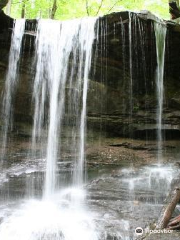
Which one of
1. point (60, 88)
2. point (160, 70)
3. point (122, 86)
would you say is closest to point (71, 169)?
point (60, 88)

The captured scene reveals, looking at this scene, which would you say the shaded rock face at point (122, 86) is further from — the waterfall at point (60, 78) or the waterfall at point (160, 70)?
the waterfall at point (60, 78)

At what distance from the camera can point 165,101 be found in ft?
35.4

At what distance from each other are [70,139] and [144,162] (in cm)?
263

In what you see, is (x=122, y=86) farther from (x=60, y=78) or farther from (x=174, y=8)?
(x=174, y=8)

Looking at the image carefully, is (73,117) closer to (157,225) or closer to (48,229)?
(48,229)

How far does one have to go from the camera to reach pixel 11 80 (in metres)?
10.4

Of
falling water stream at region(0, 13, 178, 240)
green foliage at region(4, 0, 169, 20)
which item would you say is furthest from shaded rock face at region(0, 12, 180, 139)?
green foliage at region(4, 0, 169, 20)

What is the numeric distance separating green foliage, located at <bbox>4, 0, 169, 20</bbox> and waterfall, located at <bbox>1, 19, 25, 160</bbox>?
5627 mm

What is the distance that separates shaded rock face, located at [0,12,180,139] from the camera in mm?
10125

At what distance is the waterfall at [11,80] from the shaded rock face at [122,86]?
0.17 m

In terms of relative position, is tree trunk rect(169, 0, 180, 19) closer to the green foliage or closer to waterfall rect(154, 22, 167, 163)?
waterfall rect(154, 22, 167, 163)

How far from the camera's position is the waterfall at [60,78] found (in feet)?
32.7

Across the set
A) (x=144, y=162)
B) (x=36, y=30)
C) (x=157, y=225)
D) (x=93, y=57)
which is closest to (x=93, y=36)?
(x=93, y=57)

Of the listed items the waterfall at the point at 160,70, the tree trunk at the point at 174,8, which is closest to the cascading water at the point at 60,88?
the waterfall at the point at 160,70
